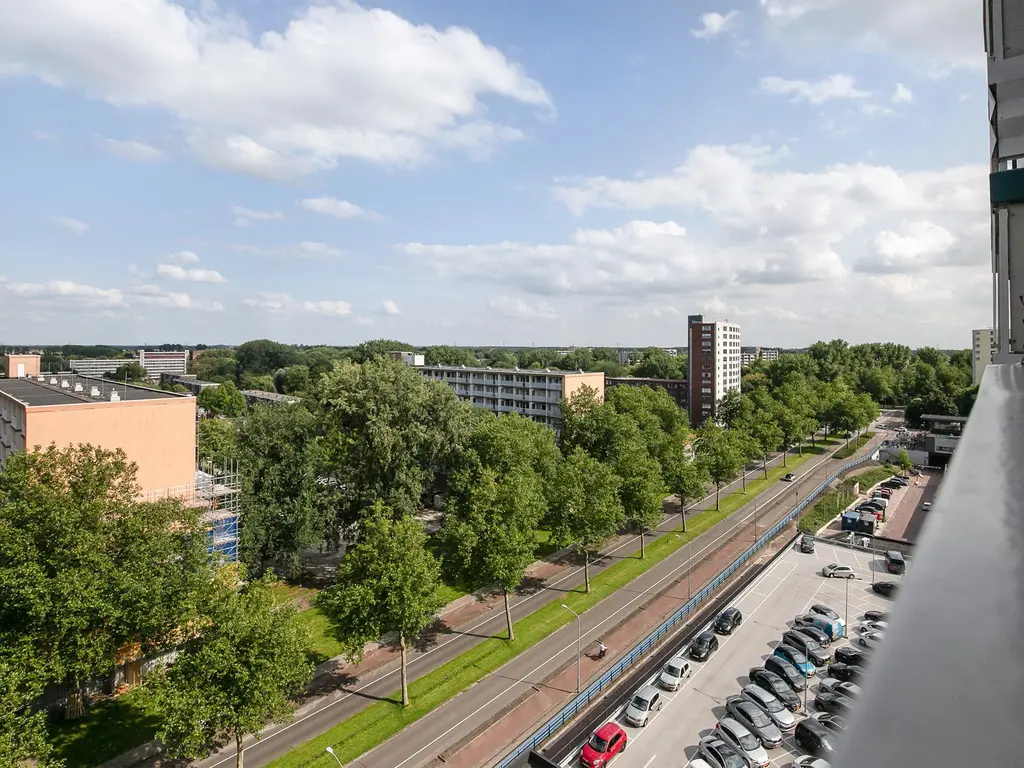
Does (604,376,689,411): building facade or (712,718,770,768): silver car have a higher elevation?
(604,376,689,411): building facade

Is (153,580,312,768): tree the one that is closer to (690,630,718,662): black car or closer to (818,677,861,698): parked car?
(690,630,718,662): black car

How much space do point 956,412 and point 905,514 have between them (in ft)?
115

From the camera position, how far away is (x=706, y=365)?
75.0 metres

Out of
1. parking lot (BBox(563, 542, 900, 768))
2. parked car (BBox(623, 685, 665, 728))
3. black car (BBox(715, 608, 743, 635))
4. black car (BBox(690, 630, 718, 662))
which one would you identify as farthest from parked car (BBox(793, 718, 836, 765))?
black car (BBox(715, 608, 743, 635))

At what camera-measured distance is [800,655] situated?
2178 cm

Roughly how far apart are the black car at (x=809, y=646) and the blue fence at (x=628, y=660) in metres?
4.36

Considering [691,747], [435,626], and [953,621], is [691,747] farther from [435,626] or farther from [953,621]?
[953,621]

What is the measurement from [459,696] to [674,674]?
766 centimetres

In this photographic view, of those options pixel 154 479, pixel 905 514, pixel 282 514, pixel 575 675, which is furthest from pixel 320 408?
pixel 905 514

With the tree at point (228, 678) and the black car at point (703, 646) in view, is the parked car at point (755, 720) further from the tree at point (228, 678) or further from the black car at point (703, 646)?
the tree at point (228, 678)

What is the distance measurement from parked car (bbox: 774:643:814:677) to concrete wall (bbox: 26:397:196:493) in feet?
81.6

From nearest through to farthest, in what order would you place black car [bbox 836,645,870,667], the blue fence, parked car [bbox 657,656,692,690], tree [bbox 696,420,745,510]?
the blue fence, parked car [bbox 657,656,692,690], black car [bbox 836,645,870,667], tree [bbox 696,420,745,510]

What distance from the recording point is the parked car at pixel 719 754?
16.4 meters

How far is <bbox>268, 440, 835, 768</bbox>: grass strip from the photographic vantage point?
58.7 ft
